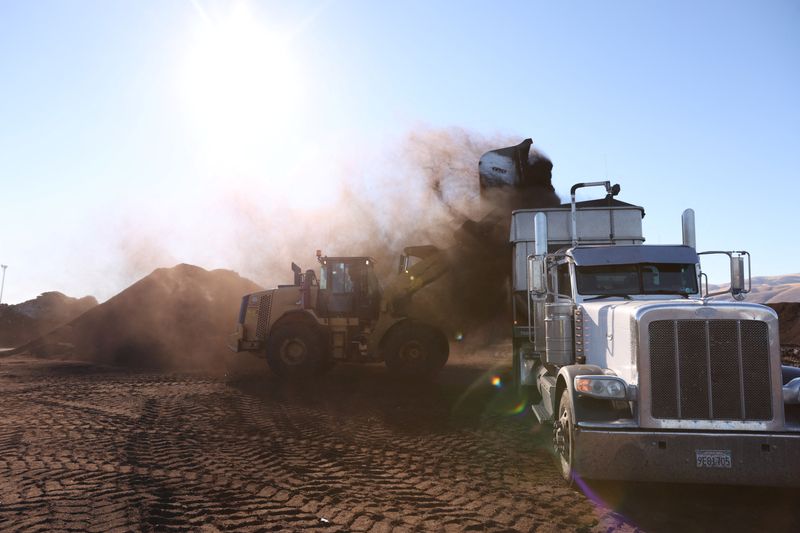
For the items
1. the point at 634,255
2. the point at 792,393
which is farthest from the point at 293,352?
the point at 792,393

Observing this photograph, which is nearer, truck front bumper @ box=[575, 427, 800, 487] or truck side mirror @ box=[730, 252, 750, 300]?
truck front bumper @ box=[575, 427, 800, 487]

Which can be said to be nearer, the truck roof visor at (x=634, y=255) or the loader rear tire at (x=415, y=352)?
the truck roof visor at (x=634, y=255)

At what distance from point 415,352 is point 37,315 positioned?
38.8 m

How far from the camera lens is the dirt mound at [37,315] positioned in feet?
120

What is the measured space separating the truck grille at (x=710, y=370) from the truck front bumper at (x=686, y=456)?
0.23 metres

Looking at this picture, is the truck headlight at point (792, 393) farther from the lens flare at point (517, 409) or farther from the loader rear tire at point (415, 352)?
the loader rear tire at point (415, 352)

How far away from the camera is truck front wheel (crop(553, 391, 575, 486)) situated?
15.2 ft

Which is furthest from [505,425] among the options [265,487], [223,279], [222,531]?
[223,279]

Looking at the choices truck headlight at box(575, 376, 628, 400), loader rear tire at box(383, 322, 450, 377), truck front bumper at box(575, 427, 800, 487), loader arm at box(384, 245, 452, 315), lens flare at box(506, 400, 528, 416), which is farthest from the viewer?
loader arm at box(384, 245, 452, 315)

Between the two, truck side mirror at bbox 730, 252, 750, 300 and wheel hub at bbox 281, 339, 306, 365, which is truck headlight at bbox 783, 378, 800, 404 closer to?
truck side mirror at bbox 730, 252, 750, 300

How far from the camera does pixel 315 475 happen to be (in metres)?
5.39

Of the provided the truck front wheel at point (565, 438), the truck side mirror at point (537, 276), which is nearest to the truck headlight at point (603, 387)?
the truck front wheel at point (565, 438)

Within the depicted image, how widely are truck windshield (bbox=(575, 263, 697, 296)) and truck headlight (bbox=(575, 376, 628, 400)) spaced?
1.97 metres

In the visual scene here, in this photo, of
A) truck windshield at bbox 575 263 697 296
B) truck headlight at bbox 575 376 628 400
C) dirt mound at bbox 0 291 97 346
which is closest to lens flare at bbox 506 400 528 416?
truck windshield at bbox 575 263 697 296
